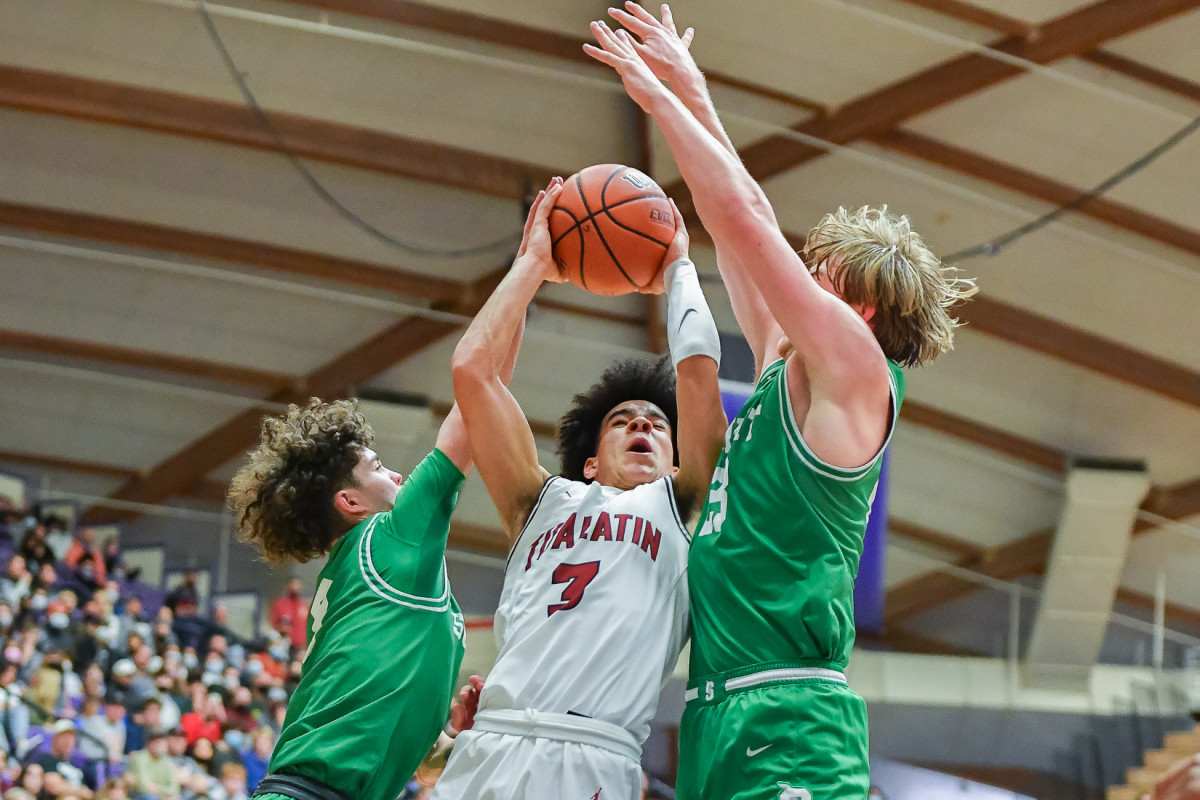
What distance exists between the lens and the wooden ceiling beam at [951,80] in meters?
11.8

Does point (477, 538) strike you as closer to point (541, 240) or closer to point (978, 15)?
point (978, 15)

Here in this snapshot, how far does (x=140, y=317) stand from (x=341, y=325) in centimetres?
251

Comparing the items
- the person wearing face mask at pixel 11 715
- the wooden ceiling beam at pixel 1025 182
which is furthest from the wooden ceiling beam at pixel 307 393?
the person wearing face mask at pixel 11 715

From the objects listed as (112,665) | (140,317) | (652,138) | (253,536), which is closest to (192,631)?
(112,665)

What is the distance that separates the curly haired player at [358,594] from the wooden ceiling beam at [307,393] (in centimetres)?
1159

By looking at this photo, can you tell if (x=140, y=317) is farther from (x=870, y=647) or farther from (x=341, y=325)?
(x=870, y=647)

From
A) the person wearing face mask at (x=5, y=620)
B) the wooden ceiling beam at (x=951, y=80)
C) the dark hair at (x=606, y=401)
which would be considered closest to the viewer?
the dark hair at (x=606, y=401)

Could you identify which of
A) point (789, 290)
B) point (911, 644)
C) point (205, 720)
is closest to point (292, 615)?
point (205, 720)

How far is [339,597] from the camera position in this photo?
3906mm

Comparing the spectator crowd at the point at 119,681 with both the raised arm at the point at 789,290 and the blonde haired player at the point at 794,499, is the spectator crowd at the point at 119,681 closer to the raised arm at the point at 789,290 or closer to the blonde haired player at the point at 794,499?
the blonde haired player at the point at 794,499

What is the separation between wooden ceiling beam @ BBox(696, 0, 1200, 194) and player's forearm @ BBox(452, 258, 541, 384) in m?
9.75

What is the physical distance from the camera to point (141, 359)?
56.9 ft

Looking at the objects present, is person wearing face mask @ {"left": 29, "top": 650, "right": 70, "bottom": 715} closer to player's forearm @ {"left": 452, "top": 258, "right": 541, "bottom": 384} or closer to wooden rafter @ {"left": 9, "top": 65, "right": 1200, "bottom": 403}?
wooden rafter @ {"left": 9, "top": 65, "right": 1200, "bottom": 403}

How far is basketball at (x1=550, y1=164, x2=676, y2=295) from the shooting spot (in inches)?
155
